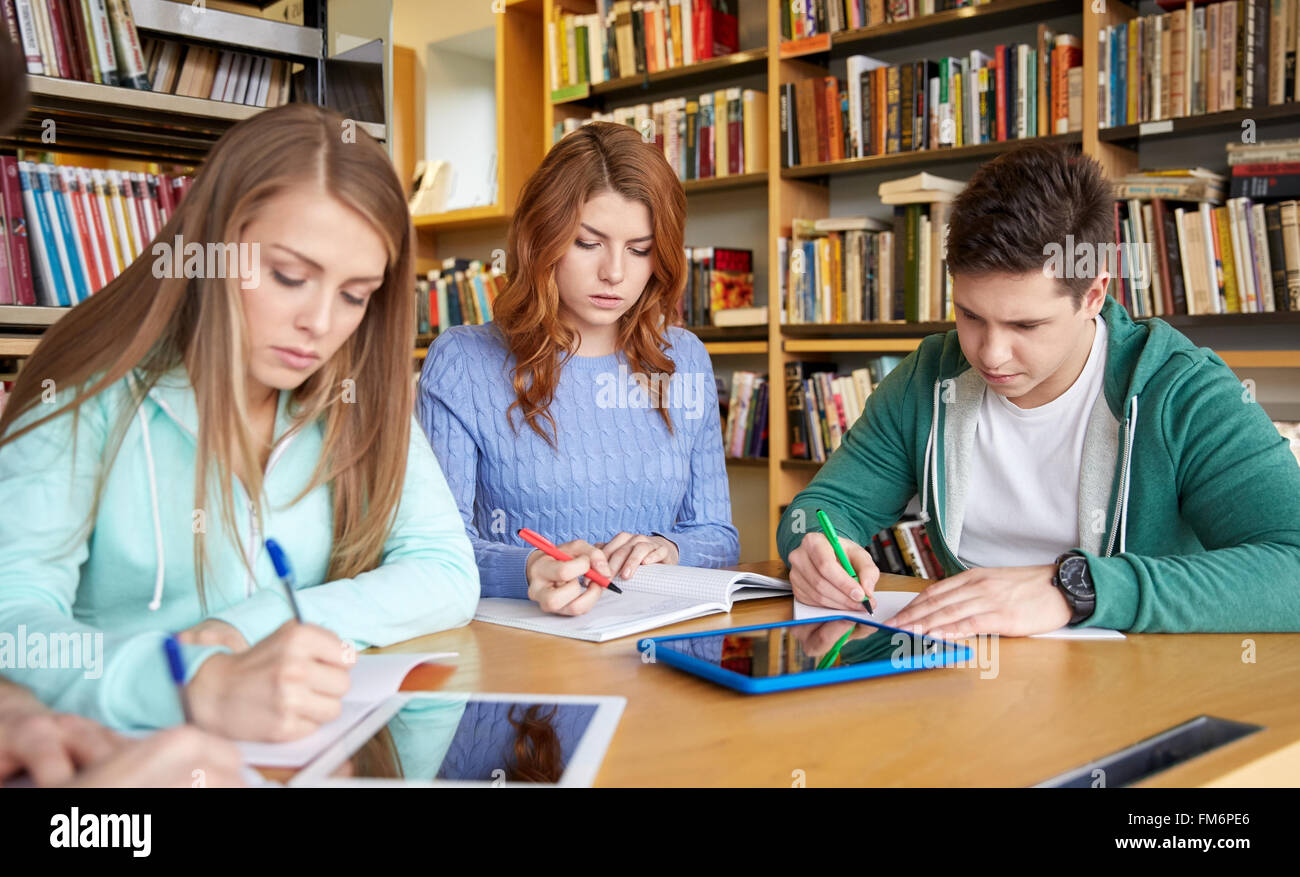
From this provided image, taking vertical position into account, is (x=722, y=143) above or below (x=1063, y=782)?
above

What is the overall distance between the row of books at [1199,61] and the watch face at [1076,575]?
1.83m

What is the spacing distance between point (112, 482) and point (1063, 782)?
2.75 feet

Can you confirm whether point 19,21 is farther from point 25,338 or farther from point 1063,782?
point 1063,782

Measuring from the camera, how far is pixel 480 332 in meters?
A: 1.90

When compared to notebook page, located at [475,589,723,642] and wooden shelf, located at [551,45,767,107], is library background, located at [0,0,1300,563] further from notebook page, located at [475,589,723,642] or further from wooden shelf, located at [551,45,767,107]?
notebook page, located at [475,589,723,642]

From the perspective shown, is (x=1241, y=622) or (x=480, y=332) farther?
(x=480, y=332)

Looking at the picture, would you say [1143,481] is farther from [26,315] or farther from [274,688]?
[26,315]

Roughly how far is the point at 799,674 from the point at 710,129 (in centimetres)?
297

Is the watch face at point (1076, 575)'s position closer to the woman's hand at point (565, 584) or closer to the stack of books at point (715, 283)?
the woman's hand at point (565, 584)

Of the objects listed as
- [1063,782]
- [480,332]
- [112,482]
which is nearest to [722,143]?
[480,332]

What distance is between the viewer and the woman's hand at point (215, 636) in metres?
0.87

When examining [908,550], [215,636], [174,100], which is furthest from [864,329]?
[215,636]

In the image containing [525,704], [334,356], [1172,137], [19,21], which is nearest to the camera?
[525,704]
